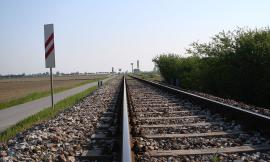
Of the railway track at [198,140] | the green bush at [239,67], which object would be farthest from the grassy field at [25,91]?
the railway track at [198,140]

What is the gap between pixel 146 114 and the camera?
10.1 meters

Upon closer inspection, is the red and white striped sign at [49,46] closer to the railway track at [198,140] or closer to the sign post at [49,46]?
the sign post at [49,46]

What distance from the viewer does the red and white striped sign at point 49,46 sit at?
1343 cm

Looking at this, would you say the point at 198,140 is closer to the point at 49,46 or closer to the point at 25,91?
the point at 49,46

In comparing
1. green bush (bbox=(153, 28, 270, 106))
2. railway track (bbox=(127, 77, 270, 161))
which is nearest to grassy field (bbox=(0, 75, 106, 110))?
green bush (bbox=(153, 28, 270, 106))

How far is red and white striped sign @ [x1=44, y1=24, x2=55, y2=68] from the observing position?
1343 centimetres

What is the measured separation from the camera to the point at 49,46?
13.4m

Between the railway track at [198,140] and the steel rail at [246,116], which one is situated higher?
the steel rail at [246,116]

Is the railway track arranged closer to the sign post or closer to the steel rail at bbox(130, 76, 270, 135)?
the steel rail at bbox(130, 76, 270, 135)

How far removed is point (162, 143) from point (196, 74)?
1876 cm

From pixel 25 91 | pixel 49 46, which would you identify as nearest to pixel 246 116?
pixel 49 46

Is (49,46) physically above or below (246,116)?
above

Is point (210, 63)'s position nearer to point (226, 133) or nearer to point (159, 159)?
point (226, 133)

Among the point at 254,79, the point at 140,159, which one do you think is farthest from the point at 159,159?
the point at 254,79
